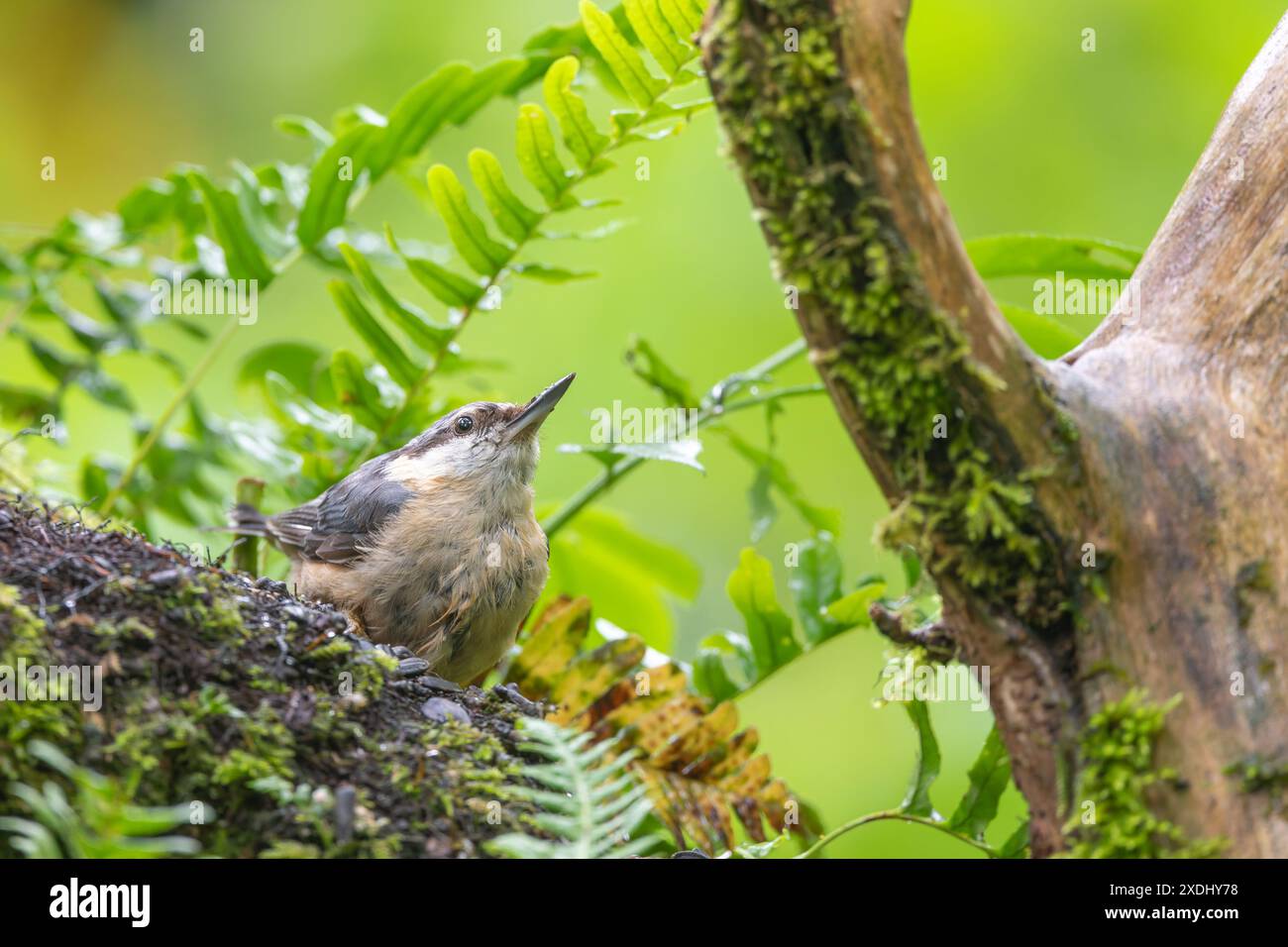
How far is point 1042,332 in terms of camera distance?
3469mm

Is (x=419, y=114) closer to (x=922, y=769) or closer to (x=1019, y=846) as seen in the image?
(x=922, y=769)

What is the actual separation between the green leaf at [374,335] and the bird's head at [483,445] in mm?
325

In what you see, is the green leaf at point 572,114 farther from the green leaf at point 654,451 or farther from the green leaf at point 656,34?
the green leaf at point 654,451

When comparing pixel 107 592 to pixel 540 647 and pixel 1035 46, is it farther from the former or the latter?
pixel 1035 46

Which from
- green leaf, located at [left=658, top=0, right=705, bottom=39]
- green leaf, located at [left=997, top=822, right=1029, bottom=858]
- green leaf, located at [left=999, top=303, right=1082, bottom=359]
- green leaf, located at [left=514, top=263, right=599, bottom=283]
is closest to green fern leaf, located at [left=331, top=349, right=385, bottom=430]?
green leaf, located at [left=514, top=263, right=599, bottom=283]

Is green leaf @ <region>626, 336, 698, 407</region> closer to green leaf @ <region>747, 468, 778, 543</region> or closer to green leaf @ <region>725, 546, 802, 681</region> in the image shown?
green leaf @ <region>747, 468, 778, 543</region>

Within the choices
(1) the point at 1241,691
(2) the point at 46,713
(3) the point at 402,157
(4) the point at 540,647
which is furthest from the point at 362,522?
(1) the point at 1241,691

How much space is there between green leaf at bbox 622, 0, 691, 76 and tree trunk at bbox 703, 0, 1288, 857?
4.30 ft

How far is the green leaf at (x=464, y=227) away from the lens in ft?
11.2

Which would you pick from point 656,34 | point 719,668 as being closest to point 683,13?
point 656,34

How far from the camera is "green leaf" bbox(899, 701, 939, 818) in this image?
2807 mm

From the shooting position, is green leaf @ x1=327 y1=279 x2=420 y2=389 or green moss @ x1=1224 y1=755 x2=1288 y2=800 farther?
green leaf @ x1=327 y1=279 x2=420 y2=389

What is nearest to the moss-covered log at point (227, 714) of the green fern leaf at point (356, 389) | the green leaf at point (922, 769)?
the green leaf at point (922, 769)

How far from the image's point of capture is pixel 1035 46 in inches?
260
